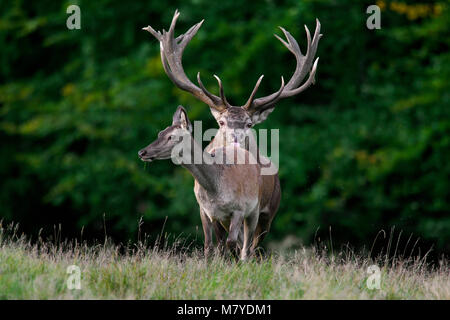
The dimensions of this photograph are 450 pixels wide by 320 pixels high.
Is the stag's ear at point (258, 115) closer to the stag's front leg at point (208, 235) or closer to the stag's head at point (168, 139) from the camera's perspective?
the stag's front leg at point (208, 235)

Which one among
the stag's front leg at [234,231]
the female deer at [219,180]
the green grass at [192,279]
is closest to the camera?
the green grass at [192,279]

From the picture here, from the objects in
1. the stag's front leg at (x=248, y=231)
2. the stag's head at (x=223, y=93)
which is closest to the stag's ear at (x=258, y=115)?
the stag's head at (x=223, y=93)

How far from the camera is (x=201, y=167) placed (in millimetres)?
6828

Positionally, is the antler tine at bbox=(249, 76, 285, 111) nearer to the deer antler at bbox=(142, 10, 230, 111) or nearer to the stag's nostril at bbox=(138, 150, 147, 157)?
the deer antler at bbox=(142, 10, 230, 111)

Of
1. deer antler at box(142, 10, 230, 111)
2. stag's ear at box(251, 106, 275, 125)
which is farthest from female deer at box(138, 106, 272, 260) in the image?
deer antler at box(142, 10, 230, 111)

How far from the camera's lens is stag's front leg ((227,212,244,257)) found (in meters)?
6.86

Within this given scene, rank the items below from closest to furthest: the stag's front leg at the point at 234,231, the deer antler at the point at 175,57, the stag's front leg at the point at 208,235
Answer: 1. the stag's front leg at the point at 234,231
2. the stag's front leg at the point at 208,235
3. the deer antler at the point at 175,57

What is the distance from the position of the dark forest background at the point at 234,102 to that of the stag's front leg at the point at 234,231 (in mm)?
7005

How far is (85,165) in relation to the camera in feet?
50.1

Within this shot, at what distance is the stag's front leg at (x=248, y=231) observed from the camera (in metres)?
7.41

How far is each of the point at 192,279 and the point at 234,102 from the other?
9959 mm

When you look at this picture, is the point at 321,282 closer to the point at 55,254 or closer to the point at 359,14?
the point at 55,254

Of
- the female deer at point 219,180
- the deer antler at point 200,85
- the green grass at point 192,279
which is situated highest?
the deer antler at point 200,85

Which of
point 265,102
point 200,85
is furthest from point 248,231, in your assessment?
point 200,85
